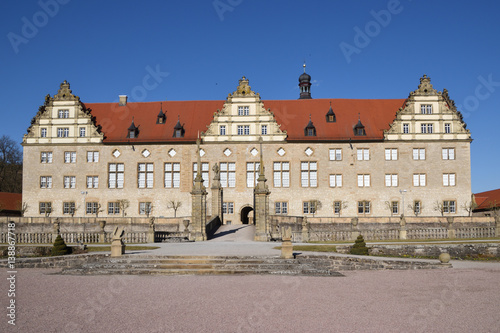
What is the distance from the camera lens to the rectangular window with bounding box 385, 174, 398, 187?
153ft

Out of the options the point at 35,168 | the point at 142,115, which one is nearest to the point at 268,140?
the point at 142,115

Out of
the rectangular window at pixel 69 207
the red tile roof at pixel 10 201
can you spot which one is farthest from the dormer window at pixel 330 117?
the red tile roof at pixel 10 201

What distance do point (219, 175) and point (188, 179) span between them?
134 inches

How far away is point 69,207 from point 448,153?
3692 cm

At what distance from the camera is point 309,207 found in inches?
1823

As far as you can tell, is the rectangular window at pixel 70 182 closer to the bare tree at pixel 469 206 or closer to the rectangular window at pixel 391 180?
the rectangular window at pixel 391 180

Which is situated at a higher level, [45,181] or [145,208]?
[45,181]

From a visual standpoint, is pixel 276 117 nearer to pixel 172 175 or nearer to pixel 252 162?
pixel 252 162

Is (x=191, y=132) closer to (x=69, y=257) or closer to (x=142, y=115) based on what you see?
(x=142, y=115)

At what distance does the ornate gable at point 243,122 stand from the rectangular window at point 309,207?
659 cm

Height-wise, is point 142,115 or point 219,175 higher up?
point 142,115

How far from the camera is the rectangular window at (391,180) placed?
1834 inches

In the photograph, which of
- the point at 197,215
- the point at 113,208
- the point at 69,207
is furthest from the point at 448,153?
the point at 69,207

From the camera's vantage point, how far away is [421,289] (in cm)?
1242
